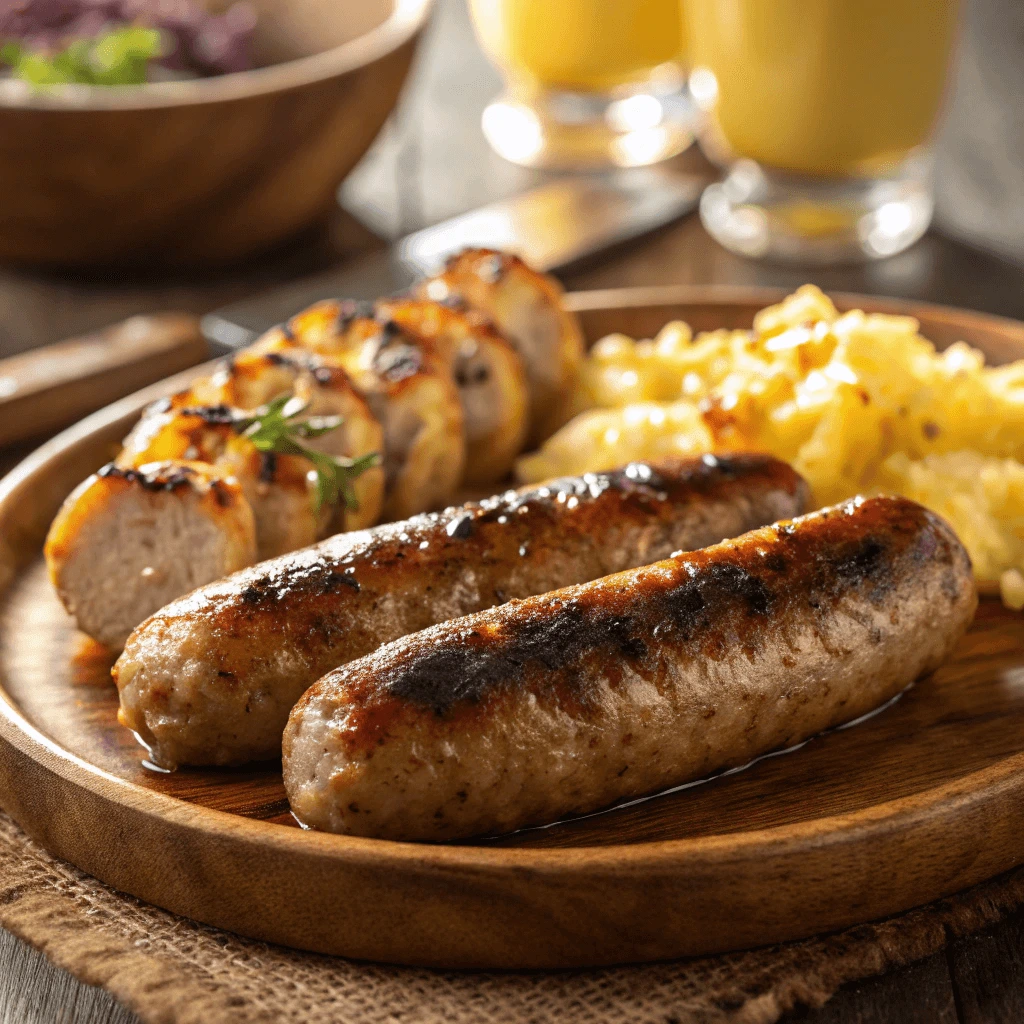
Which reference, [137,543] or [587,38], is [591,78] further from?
[137,543]

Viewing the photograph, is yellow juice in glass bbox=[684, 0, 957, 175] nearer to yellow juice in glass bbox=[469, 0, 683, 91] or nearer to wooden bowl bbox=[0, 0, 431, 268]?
yellow juice in glass bbox=[469, 0, 683, 91]

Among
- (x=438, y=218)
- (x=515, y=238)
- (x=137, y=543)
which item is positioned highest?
(x=137, y=543)

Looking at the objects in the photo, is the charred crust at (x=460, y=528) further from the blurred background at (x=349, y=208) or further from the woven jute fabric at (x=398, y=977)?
the blurred background at (x=349, y=208)

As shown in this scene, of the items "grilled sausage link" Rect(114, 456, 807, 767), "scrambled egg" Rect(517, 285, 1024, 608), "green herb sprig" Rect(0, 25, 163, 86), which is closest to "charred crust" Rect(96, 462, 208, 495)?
"grilled sausage link" Rect(114, 456, 807, 767)

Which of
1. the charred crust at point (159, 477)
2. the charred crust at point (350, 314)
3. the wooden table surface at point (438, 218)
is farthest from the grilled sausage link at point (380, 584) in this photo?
the charred crust at point (350, 314)

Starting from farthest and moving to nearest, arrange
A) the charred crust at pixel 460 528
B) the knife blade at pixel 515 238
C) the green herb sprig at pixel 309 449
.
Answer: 1. the knife blade at pixel 515 238
2. the green herb sprig at pixel 309 449
3. the charred crust at pixel 460 528

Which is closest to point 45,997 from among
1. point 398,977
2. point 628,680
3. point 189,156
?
point 398,977
